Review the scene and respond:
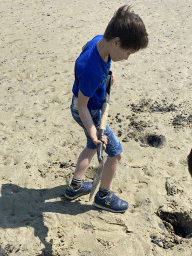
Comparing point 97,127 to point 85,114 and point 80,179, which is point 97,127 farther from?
point 80,179

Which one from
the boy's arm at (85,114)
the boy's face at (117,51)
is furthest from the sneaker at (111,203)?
the boy's face at (117,51)

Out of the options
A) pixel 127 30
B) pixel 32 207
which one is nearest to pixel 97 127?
pixel 127 30

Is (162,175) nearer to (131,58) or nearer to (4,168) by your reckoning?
(4,168)

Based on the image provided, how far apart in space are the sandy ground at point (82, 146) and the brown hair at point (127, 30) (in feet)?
5.85

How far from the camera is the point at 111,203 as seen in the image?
9.73ft

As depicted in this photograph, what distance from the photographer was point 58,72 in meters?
5.77

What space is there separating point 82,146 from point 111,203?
1.18 metres

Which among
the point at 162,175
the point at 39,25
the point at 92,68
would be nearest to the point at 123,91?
the point at 162,175

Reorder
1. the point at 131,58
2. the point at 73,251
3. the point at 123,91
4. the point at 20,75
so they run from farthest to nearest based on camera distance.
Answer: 1. the point at 131,58
2. the point at 20,75
3. the point at 123,91
4. the point at 73,251

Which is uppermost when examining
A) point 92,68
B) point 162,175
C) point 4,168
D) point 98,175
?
point 92,68

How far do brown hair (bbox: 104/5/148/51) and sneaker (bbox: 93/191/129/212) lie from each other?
159cm

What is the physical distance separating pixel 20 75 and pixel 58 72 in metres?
0.76

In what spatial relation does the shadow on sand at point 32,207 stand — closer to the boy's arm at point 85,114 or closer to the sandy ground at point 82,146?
the sandy ground at point 82,146

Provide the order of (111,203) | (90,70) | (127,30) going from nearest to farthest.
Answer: (127,30), (90,70), (111,203)
